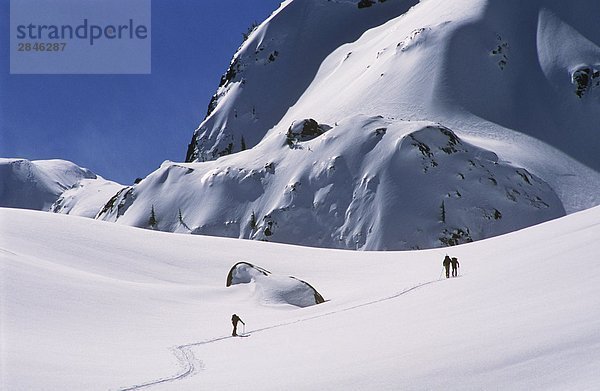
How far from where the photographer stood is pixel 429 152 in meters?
107

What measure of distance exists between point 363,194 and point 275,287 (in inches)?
2569

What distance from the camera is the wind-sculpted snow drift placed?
9781 centimetres

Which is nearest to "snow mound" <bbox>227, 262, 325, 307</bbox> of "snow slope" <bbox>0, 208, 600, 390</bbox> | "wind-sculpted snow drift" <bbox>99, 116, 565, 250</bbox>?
"snow slope" <bbox>0, 208, 600, 390</bbox>

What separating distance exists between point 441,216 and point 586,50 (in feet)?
253

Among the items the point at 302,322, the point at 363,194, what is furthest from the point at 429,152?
the point at 302,322

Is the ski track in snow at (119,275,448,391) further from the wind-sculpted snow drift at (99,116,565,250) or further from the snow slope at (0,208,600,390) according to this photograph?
the wind-sculpted snow drift at (99,116,565,250)

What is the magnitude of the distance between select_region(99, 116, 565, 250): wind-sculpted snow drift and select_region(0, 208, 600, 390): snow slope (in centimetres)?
5320

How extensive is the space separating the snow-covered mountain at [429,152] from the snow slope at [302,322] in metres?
57.9

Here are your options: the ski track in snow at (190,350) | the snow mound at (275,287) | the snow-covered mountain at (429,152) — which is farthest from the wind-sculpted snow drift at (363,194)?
the ski track in snow at (190,350)

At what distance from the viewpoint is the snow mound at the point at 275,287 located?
38.3 meters

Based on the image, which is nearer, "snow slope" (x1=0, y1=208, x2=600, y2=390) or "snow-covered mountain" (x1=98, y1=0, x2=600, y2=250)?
"snow slope" (x1=0, y1=208, x2=600, y2=390)

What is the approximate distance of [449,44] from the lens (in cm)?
14325

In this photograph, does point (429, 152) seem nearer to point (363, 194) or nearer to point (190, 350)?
point (363, 194)

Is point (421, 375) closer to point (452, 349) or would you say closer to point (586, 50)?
point (452, 349)
